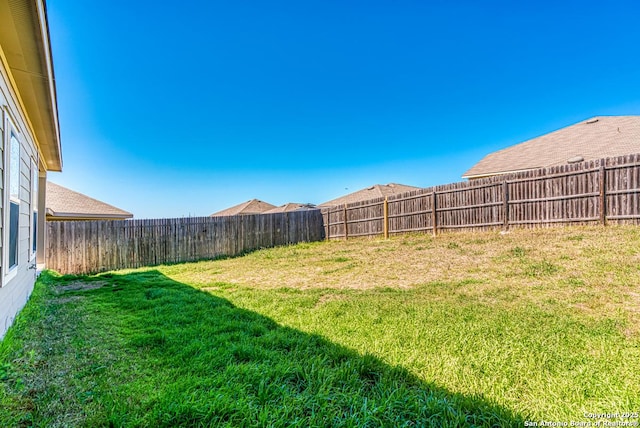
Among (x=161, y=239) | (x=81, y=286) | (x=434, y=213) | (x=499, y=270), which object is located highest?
(x=434, y=213)

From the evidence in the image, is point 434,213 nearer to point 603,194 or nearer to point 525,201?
point 525,201

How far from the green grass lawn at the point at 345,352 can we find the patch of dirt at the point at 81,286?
0.78 meters

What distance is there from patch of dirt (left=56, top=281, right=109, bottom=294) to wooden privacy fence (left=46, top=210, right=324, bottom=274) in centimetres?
262

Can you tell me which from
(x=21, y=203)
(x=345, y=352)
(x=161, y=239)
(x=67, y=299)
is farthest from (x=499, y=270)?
(x=161, y=239)

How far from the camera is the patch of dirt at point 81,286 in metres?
5.65

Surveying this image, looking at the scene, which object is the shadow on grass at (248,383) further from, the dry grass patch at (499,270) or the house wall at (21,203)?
the dry grass patch at (499,270)

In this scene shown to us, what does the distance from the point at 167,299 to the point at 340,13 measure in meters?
9.14

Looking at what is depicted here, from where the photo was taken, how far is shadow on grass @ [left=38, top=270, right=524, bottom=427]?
155cm

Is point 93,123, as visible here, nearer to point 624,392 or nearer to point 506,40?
point 624,392

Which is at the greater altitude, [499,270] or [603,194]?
[603,194]

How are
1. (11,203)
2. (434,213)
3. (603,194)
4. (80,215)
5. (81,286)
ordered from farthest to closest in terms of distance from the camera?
(80,215)
(434,213)
(603,194)
(81,286)
(11,203)

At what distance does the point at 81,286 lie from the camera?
19.8ft

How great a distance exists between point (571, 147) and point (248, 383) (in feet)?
46.6

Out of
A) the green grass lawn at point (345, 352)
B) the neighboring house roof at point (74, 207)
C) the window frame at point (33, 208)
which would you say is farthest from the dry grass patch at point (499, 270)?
the neighboring house roof at point (74, 207)
